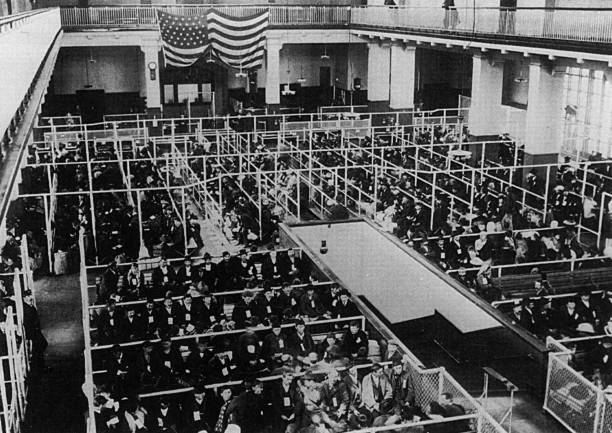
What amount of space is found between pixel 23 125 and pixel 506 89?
23232 mm

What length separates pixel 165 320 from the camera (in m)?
12.0

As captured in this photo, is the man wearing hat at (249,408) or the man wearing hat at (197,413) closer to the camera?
the man wearing hat at (249,408)

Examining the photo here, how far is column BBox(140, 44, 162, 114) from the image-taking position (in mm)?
32156

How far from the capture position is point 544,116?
22891mm

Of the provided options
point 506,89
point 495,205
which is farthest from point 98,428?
point 506,89

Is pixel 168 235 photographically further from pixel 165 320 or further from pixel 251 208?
pixel 165 320

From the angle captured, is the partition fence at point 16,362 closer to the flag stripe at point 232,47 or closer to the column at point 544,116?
the flag stripe at point 232,47

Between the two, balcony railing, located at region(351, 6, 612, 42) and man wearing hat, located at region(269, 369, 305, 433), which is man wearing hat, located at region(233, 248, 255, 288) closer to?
man wearing hat, located at region(269, 369, 305, 433)

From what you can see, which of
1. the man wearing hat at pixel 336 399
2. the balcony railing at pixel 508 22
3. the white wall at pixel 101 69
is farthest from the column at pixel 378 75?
the man wearing hat at pixel 336 399

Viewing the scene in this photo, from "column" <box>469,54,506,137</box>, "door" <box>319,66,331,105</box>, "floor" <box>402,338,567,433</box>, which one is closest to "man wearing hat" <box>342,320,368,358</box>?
"floor" <box>402,338,567,433</box>

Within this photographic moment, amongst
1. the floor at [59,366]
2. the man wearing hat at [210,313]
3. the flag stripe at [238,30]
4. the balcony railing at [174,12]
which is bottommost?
the floor at [59,366]

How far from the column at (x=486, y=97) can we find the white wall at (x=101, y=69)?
1687cm

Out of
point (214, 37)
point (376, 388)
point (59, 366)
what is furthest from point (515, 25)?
point (59, 366)

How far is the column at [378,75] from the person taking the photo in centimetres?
3456
